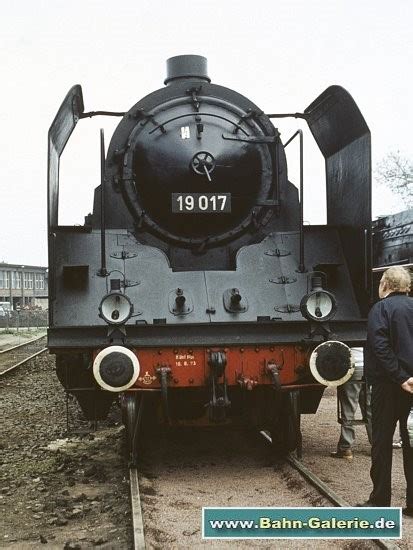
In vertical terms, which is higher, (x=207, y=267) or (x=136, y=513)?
(x=207, y=267)

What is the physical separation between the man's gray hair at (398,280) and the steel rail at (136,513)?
2.01 metres

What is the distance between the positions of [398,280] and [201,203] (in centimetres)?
207

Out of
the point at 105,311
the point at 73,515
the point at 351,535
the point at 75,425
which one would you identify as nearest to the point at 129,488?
the point at 73,515

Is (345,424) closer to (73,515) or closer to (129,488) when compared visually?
(129,488)

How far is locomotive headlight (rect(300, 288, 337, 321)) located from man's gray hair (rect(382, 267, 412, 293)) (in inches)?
32.7

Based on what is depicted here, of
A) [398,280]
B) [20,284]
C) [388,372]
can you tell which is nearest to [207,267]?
[398,280]

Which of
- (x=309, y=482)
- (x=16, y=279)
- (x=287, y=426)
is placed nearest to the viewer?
(x=309, y=482)

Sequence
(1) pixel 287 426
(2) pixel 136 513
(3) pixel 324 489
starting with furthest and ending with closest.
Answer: (1) pixel 287 426 < (3) pixel 324 489 < (2) pixel 136 513

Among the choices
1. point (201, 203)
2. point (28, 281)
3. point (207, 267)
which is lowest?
point (207, 267)

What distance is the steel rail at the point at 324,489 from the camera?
3.61 m

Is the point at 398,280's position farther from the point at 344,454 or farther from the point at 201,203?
the point at 344,454

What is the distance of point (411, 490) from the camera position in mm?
4426

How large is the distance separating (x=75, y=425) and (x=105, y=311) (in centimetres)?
361

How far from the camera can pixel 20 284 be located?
7044 cm
